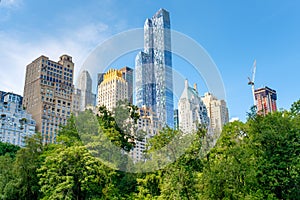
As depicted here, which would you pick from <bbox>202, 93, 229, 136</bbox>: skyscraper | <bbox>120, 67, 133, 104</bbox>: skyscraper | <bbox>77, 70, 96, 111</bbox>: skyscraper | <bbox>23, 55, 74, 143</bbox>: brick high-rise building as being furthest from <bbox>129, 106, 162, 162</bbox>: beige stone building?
<bbox>23, 55, 74, 143</bbox>: brick high-rise building

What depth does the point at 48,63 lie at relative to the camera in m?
67.8

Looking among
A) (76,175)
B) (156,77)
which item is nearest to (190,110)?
(156,77)

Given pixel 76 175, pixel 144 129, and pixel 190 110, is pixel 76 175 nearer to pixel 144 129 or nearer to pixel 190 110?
pixel 144 129

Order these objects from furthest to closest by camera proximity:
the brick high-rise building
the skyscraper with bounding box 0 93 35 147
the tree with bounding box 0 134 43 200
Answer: the brick high-rise building → the skyscraper with bounding box 0 93 35 147 → the tree with bounding box 0 134 43 200

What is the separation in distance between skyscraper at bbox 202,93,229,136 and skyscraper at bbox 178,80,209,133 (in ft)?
0.81

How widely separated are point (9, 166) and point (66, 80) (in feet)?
170

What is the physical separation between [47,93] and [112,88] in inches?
→ 2256

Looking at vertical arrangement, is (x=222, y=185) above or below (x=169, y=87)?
below

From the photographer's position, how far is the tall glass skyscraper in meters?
11.3

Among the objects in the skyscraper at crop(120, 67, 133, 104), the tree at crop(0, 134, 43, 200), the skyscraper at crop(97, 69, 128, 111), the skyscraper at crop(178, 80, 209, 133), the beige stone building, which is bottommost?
the tree at crop(0, 134, 43, 200)

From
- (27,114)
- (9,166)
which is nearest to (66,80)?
(27,114)

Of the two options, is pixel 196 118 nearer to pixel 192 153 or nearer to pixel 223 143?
pixel 192 153

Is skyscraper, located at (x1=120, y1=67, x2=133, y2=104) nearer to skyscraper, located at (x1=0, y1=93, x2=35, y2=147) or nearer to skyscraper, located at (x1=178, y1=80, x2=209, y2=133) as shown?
skyscraper, located at (x1=178, y1=80, x2=209, y2=133)

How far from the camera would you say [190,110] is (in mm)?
12797
